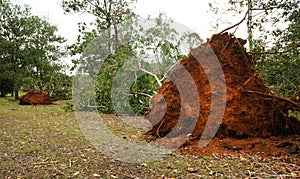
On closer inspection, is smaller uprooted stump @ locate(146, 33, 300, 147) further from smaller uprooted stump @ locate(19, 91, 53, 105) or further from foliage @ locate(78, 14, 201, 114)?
smaller uprooted stump @ locate(19, 91, 53, 105)

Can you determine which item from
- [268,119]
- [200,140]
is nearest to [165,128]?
[200,140]

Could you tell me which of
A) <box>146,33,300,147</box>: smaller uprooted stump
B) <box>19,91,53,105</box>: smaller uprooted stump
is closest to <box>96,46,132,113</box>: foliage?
<box>146,33,300,147</box>: smaller uprooted stump

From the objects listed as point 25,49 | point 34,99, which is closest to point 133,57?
point 34,99

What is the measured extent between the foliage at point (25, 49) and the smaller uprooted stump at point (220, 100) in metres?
12.4

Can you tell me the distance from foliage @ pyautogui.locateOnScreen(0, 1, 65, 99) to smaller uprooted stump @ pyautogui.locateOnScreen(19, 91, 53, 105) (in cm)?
224

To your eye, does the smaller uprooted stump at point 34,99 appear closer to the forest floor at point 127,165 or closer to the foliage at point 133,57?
the foliage at point 133,57

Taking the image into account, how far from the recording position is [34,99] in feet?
40.8

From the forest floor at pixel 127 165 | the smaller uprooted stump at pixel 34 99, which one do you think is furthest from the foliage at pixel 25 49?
the forest floor at pixel 127 165

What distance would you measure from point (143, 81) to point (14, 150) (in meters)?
4.71

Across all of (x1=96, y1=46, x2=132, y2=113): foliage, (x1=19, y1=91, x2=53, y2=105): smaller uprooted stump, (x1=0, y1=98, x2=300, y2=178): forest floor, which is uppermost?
(x1=96, y1=46, x2=132, y2=113): foliage

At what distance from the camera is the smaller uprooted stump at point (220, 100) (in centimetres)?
360

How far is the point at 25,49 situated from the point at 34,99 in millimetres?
4127

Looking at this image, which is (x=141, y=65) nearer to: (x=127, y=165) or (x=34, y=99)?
(x=127, y=165)

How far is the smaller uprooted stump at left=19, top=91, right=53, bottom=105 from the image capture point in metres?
12.2
